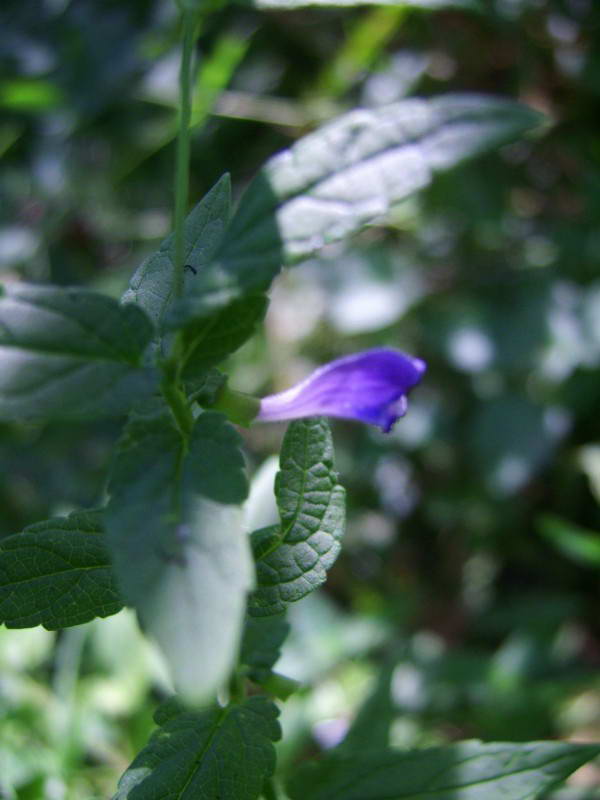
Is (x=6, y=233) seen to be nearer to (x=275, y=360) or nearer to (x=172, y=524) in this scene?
(x=275, y=360)

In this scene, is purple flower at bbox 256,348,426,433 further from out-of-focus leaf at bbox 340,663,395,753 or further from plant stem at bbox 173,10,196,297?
out-of-focus leaf at bbox 340,663,395,753

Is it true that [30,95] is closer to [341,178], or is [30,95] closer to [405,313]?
[405,313]

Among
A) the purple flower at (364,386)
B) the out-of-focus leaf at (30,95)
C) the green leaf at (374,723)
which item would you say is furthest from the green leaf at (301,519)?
the out-of-focus leaf at (30,95)

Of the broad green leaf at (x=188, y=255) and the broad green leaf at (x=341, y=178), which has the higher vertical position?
the broad green leaf at (x=188, y=255)

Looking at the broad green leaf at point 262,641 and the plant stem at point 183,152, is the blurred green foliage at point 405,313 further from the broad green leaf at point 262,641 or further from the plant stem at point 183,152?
the plant stem at point 183,152

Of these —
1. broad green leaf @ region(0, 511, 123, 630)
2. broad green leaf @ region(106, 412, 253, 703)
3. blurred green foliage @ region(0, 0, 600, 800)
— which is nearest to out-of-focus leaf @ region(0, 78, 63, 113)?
blurred green foliage @ region(0, 0, 600, 800)

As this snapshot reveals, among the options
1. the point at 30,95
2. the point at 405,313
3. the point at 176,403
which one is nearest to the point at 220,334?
the point at 176,403
